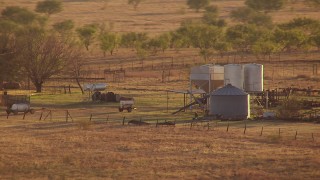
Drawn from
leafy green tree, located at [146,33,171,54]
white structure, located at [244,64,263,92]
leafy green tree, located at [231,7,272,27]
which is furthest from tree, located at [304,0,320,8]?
white structure, located at [244,64,263,92]

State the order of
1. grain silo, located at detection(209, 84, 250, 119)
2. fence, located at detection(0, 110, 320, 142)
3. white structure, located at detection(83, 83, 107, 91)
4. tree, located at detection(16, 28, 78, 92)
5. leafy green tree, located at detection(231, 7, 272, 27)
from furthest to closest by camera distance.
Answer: leafy green tree, located at detection(231, 7, 272, 27), tree, located at detection(16, 28, 78, 92), white structure, located at detection(83, 83, 107, 91), grain silo, located at detection(209, 84, 250, 119), fence, located at detection(0, 110, 320, 142)

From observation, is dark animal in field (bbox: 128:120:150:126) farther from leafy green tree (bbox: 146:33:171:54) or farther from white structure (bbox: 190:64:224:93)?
leafy green tree (bbox: 146:33:171:54)

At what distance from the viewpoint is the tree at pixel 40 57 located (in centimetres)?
6581

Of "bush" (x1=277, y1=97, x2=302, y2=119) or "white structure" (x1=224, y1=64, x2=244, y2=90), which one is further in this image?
"white structure" (x1=224, y1=64, x2=244, y2=90)

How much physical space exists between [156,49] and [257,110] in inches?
2283

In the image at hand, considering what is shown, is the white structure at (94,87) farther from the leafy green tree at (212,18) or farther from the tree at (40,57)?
the leafy green tree at (212,18)

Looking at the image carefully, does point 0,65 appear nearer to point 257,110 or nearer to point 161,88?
point 161,88

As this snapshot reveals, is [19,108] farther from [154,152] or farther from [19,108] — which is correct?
[154,152]

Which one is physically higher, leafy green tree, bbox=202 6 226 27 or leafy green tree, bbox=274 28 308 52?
leafy green tree, bbox=202 6 226 27

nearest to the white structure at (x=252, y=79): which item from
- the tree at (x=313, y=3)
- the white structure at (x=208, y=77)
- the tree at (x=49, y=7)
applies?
the white structure at (x=208, y=77)

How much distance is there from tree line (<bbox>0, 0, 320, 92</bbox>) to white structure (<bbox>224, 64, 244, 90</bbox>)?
1685 cm

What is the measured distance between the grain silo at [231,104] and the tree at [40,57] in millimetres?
23219

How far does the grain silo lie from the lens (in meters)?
46.1

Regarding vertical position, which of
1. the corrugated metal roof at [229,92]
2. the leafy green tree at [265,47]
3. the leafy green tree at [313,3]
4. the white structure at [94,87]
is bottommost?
the white structure at [94,87]
